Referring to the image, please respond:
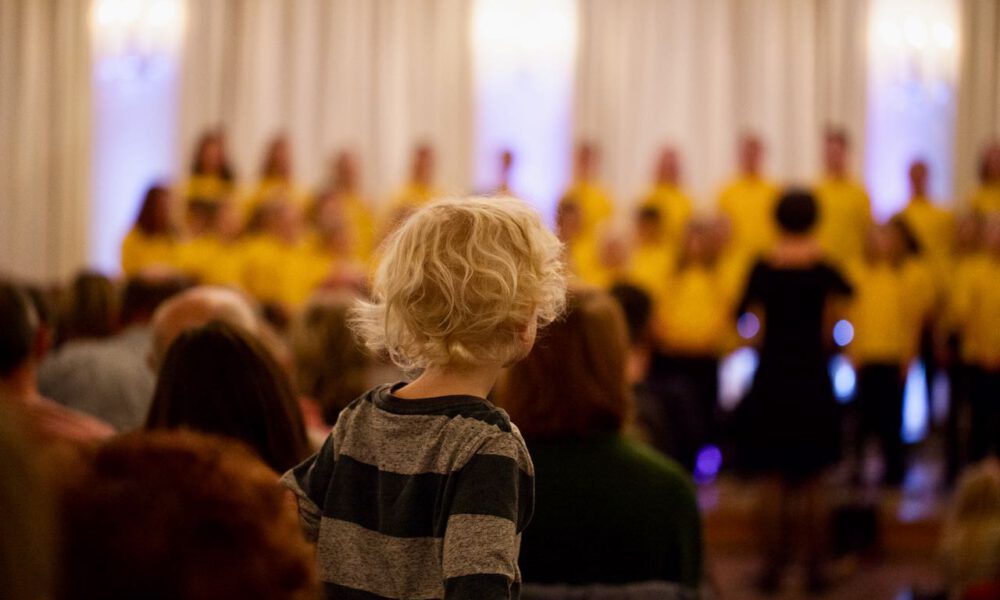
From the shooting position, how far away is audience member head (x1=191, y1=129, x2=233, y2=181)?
813 centimetres

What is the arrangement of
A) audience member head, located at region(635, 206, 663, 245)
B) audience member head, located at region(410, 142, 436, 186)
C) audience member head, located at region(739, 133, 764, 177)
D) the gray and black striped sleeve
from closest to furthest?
the gray and black striped sleeve → audience member head, located at region(635, 206, 663, 245) → audience member head, located at region(739, 133, 764, 177) → audience member head, located at region(410, 142, 436, 186)

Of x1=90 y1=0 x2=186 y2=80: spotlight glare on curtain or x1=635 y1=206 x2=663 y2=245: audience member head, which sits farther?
x1=90 y1=0 x2=186 y2=80: spotlight glare on curtain

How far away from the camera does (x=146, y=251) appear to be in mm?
7102

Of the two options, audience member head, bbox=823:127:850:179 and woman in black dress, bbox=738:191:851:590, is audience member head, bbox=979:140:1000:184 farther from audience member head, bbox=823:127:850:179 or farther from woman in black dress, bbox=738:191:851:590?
woman in black dress, bbox=738:191:851:590

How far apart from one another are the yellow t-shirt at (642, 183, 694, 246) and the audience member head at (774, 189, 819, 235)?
119 inches

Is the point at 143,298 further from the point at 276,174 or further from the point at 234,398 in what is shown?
the point at 276,174

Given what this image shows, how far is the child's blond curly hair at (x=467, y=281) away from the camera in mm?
1278

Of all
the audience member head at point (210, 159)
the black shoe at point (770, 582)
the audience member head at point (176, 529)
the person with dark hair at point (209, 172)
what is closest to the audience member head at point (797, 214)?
the black shoe at point (770, 582)

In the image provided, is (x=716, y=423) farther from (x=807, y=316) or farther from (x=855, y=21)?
(x=855, y=21)

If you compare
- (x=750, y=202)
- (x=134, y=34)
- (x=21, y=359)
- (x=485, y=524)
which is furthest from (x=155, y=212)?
(x=485, y=524)

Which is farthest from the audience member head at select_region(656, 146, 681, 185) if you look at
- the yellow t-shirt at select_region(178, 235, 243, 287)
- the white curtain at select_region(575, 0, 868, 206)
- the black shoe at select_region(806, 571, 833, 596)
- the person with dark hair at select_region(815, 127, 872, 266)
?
the black shoe at select_region(806, 571, 833, 596)

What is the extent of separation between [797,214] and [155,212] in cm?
404

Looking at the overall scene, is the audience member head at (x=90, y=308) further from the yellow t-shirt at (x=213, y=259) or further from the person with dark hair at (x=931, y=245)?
the person with dark hair at (x=931, y=245)

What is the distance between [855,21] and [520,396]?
29.1 ft
